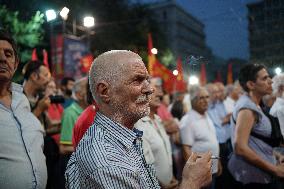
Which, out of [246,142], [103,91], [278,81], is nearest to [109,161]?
[103,91]

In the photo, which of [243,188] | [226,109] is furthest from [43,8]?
[226,109]

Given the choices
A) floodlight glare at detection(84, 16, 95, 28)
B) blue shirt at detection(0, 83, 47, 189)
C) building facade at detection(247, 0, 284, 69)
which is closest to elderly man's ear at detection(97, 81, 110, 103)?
blue shirt at detection(0, 83, 47, 189)

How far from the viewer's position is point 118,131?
1710 millimetres

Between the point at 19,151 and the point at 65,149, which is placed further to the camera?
the point at 65,149

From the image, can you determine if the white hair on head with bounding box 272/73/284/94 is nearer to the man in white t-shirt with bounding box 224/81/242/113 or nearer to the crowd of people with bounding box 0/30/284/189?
the crowd of people with bounding box 0/30/284/189

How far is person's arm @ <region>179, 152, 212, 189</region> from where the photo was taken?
5.66ft

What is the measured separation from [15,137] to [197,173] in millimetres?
1385

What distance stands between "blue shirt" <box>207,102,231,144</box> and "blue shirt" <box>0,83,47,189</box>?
4.50m

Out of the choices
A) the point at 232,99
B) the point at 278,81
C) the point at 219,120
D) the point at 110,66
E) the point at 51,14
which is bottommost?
the point at 219,120

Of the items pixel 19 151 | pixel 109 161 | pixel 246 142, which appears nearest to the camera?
pixel 109 161

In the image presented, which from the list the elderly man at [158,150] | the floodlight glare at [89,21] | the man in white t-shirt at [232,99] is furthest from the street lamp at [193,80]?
the floodlight glare at [89,21]

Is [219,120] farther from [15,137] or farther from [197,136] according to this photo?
[15,137]

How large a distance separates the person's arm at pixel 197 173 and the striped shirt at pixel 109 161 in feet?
0.55

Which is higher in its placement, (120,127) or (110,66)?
(110,66)
